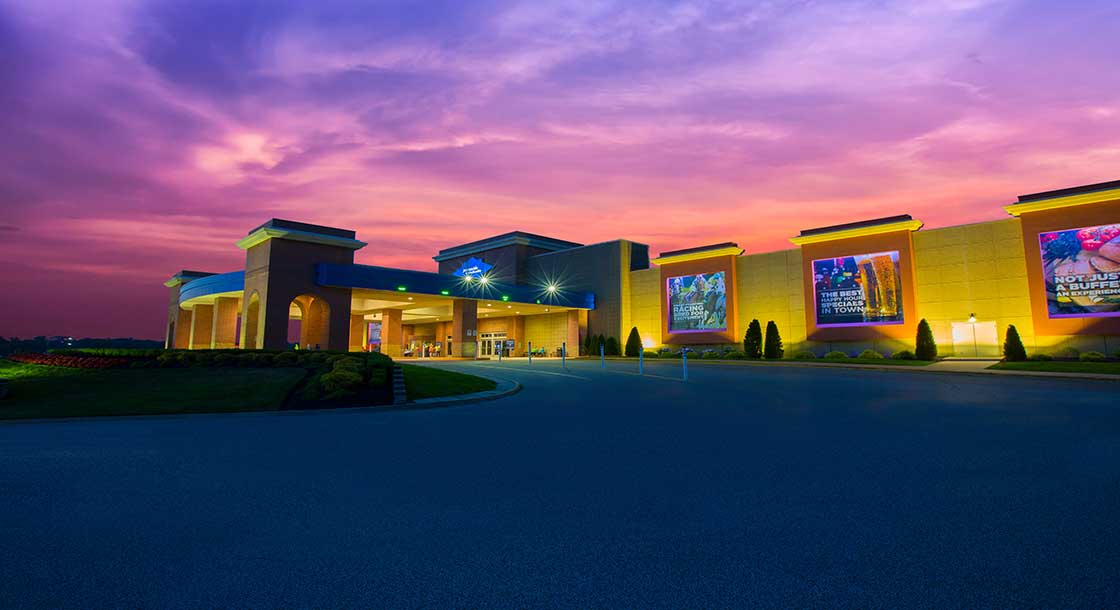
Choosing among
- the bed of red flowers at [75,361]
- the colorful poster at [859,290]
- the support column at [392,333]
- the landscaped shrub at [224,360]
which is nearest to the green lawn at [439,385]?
the landscaped shrub at [224,360]

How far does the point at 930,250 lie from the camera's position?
123 ft

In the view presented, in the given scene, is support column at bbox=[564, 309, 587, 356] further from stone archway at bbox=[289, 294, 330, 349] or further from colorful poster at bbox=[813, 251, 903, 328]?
stone archway at bbox=[289, 294, 330, 349]

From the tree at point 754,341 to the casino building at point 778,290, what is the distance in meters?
3.22

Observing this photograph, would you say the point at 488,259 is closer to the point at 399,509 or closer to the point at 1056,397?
the point at 1056,397

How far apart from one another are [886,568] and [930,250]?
41.0m

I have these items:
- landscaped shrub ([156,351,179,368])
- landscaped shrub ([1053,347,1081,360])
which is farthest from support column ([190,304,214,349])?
landscaped shrub ([1053,347,1081,360])

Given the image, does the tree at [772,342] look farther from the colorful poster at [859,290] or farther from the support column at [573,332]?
the support column at [573,332]

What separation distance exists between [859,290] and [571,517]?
4046cm

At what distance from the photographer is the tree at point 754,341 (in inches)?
1644

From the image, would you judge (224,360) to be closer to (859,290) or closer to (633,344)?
(633,344)

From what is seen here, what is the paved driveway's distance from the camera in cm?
345

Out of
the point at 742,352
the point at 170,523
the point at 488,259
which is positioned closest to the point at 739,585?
the point at 170,523

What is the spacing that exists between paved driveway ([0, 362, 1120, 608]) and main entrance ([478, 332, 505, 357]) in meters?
53.8

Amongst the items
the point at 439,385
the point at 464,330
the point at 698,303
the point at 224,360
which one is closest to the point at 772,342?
the point at 698,303
